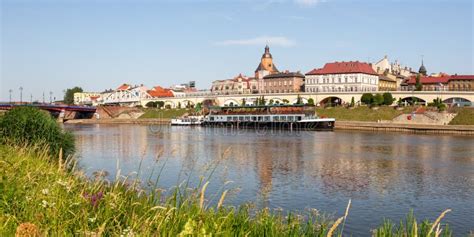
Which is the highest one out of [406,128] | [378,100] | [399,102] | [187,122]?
[378,100]

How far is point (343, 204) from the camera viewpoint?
20250 mm

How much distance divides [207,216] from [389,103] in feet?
282

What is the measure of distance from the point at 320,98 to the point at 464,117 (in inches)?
1487

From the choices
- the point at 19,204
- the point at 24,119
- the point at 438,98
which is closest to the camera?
the point at 19,204

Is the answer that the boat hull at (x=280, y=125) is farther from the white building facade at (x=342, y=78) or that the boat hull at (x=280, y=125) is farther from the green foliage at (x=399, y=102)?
the white building facade at (x=342, y=78)

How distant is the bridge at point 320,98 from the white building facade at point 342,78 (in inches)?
422

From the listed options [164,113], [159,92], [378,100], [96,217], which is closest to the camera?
[96,217]

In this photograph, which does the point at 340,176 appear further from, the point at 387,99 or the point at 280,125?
the point at 387,99

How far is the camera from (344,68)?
12519 centimetres

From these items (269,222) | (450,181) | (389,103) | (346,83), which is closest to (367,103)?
(389,103)

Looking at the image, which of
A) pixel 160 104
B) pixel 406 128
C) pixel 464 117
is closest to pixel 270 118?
pixel 406 128

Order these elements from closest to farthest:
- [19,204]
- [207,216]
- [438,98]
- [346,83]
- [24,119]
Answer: [19,204] < [207,216] < [24,119] < [438,98] < [346,83]

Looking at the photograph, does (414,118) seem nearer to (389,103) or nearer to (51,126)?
(389,103)

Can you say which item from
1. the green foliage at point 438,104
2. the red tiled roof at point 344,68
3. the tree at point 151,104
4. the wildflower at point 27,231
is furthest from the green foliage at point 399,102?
the wildflower at point 27,231
